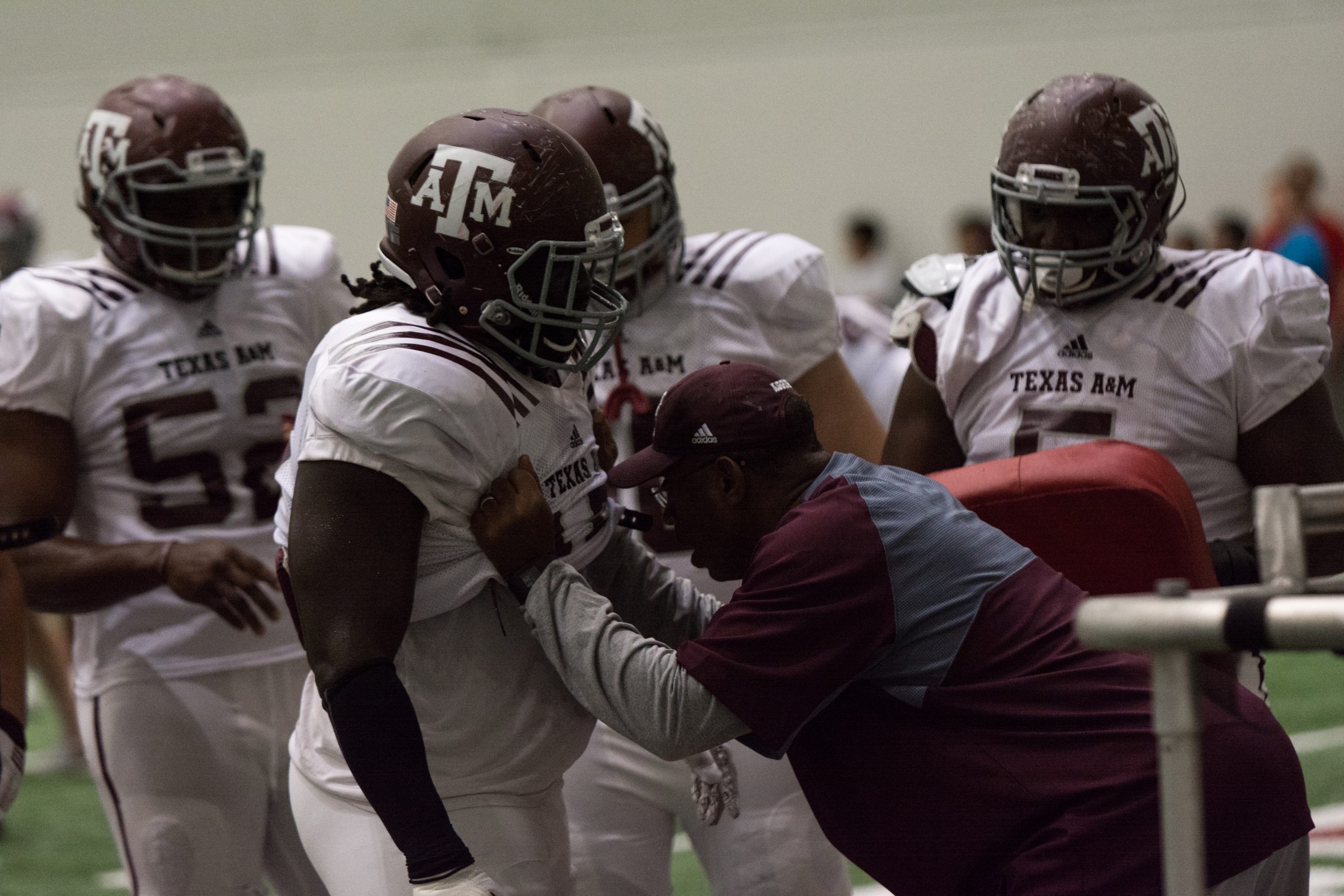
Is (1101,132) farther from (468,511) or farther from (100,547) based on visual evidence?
(100,547)

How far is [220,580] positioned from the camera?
2.92 meters

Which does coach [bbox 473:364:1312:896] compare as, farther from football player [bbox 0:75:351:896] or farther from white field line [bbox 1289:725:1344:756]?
white field line [bbox 1289:725:1344:756]

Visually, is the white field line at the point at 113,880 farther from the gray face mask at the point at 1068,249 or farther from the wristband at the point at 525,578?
the gray face mask at the point at 1068,249

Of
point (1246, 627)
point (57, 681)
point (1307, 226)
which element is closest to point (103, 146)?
point (1246, 627)

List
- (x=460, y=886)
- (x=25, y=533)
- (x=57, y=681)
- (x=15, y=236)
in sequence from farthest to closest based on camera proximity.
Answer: (x=15, y=236), (x=57, y=681), (x=25, y=533), (x=460, y=886)

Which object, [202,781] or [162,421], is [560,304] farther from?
[202,781]

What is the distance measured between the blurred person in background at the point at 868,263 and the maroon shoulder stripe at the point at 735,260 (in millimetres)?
7571

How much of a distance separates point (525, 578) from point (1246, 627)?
3.10 ft

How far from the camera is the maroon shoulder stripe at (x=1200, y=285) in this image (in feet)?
9.09

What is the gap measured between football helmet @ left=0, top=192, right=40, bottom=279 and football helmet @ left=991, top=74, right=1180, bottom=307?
6.17 m

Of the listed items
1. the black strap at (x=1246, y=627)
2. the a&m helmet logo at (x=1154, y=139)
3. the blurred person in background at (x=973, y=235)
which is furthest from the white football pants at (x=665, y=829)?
the blurred person in background at (x=973, y=235)

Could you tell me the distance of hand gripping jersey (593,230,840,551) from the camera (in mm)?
3086

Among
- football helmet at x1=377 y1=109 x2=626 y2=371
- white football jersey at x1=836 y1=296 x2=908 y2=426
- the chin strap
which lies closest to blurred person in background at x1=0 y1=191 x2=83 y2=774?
white football jersey at x1=836 y1=296 x2=908 y2=426

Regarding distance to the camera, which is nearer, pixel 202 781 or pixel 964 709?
pixel 964 709
